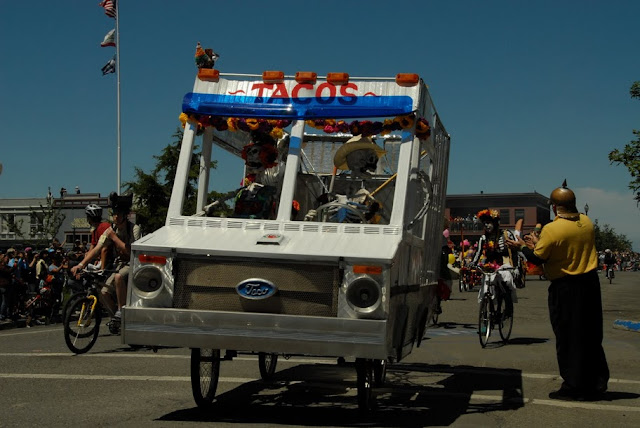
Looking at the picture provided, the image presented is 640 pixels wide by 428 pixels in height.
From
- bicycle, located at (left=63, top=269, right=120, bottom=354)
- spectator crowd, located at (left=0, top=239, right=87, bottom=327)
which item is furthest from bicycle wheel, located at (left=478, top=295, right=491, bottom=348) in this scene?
spectator crowd, located at (left=0, top=239, right=87, bottom=327)

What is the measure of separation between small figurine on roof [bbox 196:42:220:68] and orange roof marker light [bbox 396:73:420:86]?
70.7 inches

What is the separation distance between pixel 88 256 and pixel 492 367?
5.50 m

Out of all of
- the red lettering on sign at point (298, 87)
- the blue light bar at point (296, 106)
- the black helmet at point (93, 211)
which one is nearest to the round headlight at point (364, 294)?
the blue light bar at point (296, 106)

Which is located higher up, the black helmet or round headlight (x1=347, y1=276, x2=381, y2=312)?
the black helmet

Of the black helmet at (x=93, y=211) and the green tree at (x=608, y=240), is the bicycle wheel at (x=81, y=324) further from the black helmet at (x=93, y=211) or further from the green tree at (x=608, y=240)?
the green tree at (x=608, y=240)

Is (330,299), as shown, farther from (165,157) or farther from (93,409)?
(165,157)

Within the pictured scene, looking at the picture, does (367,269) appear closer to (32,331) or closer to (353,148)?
(353,148)

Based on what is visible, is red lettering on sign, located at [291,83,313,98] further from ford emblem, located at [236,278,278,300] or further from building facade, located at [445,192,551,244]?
building facade, located at [445,192,551,244]

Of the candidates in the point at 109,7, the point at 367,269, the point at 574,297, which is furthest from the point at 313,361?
the point at 109,7

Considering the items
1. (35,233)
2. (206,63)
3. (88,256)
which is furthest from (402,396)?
(35,233)

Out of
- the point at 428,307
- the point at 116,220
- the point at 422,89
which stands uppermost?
the point at 422,89

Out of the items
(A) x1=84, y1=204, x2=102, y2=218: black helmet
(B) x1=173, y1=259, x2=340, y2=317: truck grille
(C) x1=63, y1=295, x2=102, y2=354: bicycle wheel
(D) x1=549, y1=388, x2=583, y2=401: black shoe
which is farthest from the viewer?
(A) x1=84, y1=204, x2=102, y2=218: black helmet

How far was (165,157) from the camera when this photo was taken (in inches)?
1635

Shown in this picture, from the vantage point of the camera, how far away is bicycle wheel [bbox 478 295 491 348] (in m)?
13.2
